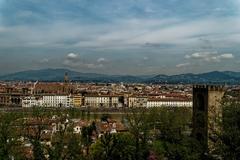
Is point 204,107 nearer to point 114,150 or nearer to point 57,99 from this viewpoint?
point 114,150

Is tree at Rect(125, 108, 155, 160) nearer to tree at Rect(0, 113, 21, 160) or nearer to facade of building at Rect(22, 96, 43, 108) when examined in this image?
tree at Rect(0, 113, 21, 160)

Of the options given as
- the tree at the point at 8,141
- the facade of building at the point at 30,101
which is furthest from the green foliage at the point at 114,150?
the facade of building at the point at 30,101

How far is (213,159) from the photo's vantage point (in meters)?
19.6

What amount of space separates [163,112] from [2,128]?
1467 centimetres

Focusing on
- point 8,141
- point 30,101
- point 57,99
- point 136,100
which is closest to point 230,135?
point 8,141

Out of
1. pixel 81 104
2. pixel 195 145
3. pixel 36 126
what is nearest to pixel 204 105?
pixel 195 145

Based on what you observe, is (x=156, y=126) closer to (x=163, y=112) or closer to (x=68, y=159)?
(x=163, y=112)

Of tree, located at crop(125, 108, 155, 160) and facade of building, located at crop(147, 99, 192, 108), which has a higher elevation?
tree, located at crop(125, 108, 155, 160)

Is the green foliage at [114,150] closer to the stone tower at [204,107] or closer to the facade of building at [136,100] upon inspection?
the stone tower at [204,107]

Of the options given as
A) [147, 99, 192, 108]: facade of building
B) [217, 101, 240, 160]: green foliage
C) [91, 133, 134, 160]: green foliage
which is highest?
[217, 101, 240, 160]: green foliage

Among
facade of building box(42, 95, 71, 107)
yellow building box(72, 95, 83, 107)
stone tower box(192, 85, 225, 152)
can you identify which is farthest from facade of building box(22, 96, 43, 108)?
stone tower box(192, 85, 225, 152)

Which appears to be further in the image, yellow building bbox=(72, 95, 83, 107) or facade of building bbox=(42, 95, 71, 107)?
yellow building bbox=(72, 95, 83, 107)

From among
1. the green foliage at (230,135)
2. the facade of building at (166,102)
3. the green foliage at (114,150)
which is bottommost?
the facade of building at (166,102)

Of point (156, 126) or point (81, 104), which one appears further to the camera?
point (81, 104)
